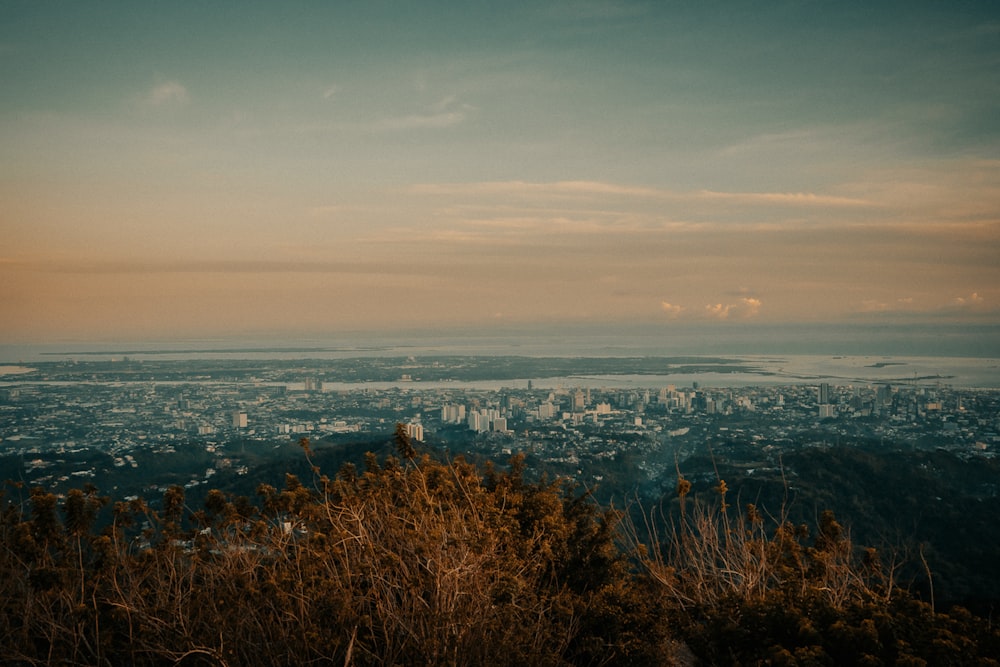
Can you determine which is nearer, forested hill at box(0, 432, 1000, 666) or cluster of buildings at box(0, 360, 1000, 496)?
forested hill at box(0, 432, 1000, 666)

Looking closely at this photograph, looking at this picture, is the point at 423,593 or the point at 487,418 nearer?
the point at 423,593

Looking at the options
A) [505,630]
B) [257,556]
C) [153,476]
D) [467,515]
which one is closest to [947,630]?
[505,630]

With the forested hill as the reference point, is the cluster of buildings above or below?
below

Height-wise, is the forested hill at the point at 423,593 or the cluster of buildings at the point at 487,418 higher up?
the forested hill at the point at 423,593

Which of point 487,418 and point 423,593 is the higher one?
point 423,593

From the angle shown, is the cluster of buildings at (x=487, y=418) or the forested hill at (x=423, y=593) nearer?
the forested hill at (x=423, y=593)

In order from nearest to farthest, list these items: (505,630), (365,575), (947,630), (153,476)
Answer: (947,630) < (505,630) < (365,575) < (153,476)

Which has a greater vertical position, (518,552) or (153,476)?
(518,552)

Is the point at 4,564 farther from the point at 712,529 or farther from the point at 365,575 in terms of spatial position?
the point at 712,529
